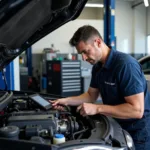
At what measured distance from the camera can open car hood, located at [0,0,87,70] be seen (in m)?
0.97

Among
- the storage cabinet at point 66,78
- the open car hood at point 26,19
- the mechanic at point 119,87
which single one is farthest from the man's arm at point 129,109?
the storage cabinet at point 66,78

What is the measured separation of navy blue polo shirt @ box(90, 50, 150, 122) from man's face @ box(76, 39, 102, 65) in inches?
3.1

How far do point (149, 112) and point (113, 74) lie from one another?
1.17 ft

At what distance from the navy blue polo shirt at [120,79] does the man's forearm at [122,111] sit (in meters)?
0.08

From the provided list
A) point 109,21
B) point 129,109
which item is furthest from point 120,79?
point 109,21

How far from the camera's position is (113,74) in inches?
57.8

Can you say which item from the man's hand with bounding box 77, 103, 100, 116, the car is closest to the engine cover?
the car

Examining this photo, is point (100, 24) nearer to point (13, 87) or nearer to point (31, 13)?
point (13, 87)

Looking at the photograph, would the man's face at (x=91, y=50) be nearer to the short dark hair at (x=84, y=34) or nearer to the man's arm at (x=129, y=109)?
the short dark hair at (x=84, y=34)

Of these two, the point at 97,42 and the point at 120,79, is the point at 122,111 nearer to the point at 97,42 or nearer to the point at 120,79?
the point at 120,79

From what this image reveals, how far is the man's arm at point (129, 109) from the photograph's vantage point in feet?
4.43

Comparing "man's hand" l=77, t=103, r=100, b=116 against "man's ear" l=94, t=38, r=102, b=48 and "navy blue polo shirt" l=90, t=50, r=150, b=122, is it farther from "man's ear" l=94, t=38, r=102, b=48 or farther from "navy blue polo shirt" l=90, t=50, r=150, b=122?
"man's ear" l=94, t=38, r=102, b=48

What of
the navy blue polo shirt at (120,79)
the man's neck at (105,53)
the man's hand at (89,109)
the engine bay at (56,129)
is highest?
the man's neck at (105,53)

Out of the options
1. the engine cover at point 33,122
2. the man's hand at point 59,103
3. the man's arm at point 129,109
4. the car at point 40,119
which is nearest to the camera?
the car at point 40,119
